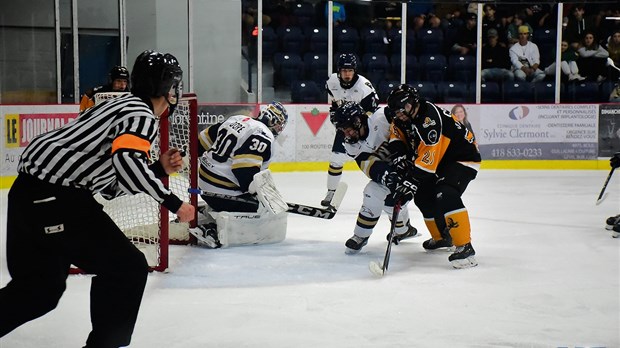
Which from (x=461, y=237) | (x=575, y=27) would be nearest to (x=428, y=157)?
(x=461, y=237)

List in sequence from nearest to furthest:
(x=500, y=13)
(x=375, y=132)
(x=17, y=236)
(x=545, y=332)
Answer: (x=17, y=236), (x=545, y=332), (x=375, y=132), (x=500, y=13)

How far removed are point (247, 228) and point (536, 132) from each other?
17.8 ft

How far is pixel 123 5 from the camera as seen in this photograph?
873 cm

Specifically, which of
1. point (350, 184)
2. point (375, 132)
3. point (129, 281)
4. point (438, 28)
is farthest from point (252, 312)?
point (438, 28)

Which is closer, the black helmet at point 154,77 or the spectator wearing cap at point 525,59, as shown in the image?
the black helmet at point 154,77

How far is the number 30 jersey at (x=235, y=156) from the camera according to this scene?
4.59 m

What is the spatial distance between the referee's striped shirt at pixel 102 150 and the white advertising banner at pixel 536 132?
739 cm

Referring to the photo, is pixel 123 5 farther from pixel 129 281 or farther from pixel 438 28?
pixel 129 281

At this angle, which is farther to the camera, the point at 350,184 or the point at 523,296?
the point at 350,184

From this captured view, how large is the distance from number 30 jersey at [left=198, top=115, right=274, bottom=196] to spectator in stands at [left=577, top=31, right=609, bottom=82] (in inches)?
261

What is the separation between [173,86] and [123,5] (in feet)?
22.0

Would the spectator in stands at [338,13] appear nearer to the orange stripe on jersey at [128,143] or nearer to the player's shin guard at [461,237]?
the player's shin guard at [461,237]

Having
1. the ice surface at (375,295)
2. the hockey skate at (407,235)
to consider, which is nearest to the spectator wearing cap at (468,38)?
the ice surface at (375,295)

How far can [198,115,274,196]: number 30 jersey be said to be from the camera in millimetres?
4590
